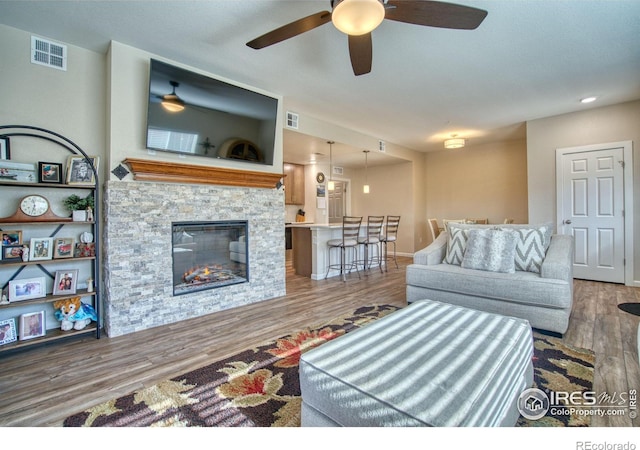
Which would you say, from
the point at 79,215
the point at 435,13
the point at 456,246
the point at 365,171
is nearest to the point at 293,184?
the point at 365,171

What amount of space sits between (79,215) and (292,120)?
2893mm

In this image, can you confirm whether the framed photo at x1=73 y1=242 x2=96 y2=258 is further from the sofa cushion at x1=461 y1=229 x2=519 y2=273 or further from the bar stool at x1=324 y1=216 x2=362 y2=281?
the sofa cushion at x1=461 y1=229 x2=519 y2=273

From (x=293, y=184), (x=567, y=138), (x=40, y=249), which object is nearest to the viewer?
(x=40, y=249)

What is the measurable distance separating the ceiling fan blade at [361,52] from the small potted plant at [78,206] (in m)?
2.58

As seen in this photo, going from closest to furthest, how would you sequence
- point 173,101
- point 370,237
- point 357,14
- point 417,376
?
point 417,376
point 357,14
point 173,101
point 370,237

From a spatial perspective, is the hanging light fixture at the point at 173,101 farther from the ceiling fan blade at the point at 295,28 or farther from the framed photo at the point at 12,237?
the framed photo at the point at 12,237

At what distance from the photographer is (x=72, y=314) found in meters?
2.59

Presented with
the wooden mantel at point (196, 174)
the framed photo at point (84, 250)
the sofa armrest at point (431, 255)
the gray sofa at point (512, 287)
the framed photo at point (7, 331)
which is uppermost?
the wooden mantel at point (196, 174)

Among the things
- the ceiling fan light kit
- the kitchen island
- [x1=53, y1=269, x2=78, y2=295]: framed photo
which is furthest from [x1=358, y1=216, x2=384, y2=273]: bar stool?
[x1=53, y1=269, x2=78, y2=295]: framed photo

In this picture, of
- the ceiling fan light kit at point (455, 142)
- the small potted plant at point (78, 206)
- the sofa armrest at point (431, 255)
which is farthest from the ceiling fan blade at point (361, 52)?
the ceiling fan light kit at point (455, 142)

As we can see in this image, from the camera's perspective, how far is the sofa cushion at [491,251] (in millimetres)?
2951

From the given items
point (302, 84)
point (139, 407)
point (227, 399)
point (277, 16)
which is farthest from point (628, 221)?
point (139, 407)

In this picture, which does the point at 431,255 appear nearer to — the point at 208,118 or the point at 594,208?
the point at 208,118

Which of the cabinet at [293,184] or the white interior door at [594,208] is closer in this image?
the white interior door at [594,208]
